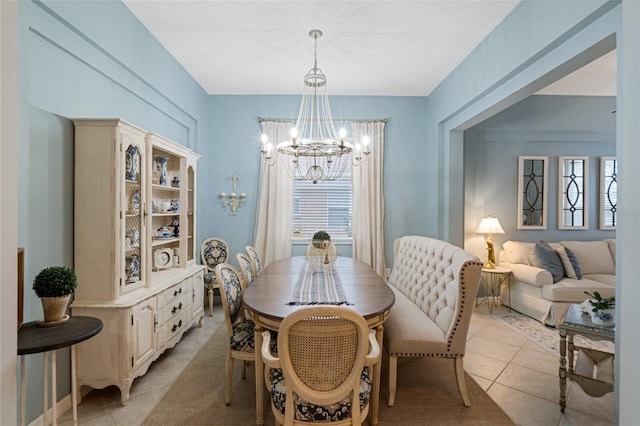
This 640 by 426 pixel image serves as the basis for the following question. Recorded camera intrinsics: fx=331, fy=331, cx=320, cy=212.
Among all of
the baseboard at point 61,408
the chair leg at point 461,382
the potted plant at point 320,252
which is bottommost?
the baseboard at point 61,408

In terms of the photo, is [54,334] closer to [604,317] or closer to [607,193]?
[604,317]

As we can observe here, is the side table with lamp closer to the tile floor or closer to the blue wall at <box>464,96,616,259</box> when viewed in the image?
the blue wall at <box>464,96,616,259</box>

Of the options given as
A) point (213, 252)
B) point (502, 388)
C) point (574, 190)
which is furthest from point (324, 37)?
point (574, 190)

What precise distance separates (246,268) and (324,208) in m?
2.23

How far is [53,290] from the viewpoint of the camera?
69.3 inches

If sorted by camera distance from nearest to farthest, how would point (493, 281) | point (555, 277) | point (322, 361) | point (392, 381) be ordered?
point (322, 361), point (392, 381), point (555, 277), point (493, 281)

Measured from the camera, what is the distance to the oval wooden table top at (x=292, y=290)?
201 centimetres

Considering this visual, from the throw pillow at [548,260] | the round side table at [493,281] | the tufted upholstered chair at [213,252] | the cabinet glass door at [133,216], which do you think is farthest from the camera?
the tufted upholstered chair at [213,252]

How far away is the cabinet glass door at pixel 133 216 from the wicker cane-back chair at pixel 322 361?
63.1 inches

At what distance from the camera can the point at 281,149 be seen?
127 inches

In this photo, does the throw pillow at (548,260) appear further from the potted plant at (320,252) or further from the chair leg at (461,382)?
the potted plant at (320,252)

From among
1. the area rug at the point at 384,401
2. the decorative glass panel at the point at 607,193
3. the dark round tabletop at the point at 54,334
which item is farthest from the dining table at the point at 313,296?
the decorative glass panel at the point at 607,193

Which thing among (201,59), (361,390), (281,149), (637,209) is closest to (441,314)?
(361,390)

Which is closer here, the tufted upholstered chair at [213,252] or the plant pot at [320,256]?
the plant pot at [320,256]
